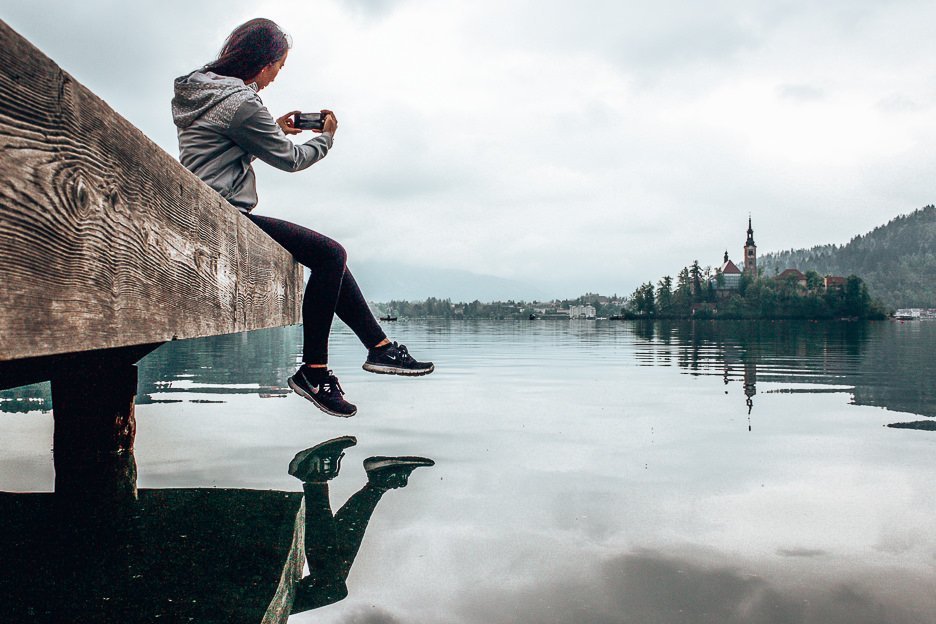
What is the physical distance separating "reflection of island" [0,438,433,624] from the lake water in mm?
155

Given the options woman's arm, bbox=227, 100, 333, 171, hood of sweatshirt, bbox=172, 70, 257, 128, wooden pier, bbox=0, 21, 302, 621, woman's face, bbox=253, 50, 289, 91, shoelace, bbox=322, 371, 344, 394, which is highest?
woman's face, bbox=253, 50, 289, 91

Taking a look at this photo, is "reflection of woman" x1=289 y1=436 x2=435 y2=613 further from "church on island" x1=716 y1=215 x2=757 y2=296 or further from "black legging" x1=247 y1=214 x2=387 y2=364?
"church on island" x1=716 y1=215 x2=757 y2=296

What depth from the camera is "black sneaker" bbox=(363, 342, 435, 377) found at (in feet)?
14.7

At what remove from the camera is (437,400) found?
9.56 m

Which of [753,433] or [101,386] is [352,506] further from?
[753,433]

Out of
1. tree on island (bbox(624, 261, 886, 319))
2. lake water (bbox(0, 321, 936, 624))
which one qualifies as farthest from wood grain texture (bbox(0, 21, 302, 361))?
tree on island (bbox(624, 261, 886, 319))

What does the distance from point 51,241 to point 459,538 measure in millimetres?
2559

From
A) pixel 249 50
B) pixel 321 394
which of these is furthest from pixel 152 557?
pixel 249 50

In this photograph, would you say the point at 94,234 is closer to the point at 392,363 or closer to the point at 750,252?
the point at 392,363

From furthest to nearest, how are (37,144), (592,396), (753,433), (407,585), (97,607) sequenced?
1. (592,396)
2. (753,433)
3. (407,585)
4. (97,607)
5. (37,144)

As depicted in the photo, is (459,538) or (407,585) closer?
(407,585)

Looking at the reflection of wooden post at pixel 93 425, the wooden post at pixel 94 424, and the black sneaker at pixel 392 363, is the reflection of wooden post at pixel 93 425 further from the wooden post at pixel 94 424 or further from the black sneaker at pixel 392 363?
the black sneaker at pixel 392 363

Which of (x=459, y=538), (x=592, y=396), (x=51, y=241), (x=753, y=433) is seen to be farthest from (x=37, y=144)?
(x=592, y=396)

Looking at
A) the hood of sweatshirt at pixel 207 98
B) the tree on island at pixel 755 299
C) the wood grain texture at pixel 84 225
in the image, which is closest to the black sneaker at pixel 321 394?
the hood of sweatshirt at pixel 207 98
